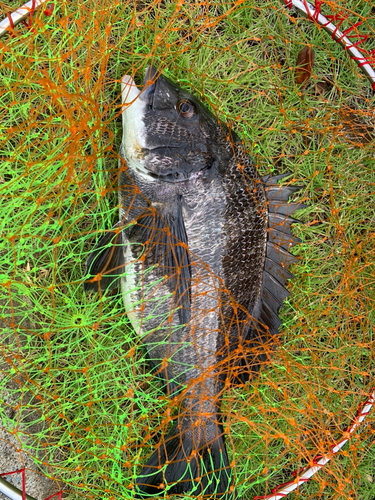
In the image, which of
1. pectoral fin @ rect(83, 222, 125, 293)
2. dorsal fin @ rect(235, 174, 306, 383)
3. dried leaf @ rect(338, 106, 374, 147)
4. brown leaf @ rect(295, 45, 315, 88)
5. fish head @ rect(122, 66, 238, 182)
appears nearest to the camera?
fish head @ rect(122, 66, 238, 182)

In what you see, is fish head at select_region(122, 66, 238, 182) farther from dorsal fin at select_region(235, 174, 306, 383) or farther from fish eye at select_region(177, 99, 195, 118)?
dorsal fin at select_region(235, 174, 306, 383)

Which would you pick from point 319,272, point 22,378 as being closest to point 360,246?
point 319,272

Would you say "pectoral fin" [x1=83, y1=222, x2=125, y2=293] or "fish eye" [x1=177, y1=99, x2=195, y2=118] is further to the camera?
"pectoral fin" [x1=83, y1=222, x2=125, y2=293]

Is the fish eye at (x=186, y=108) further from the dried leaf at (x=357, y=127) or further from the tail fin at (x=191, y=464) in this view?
the tail fin at (x=191, y=464)

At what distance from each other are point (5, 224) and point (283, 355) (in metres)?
1.91

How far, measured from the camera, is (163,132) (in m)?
2.06

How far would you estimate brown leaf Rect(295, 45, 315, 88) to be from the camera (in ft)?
8.50

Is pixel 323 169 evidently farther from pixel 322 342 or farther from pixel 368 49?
pixel 322 342

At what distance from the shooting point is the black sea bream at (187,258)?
208cm

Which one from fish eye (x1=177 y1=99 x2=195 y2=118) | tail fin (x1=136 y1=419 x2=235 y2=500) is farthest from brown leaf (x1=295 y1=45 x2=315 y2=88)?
tail fin (x1=136 y1=419 x2=235 y2=500)

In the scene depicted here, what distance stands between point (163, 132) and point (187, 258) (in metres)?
0.72

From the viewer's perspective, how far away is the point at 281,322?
2525mm

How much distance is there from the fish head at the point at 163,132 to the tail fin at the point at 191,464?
5.04 ft

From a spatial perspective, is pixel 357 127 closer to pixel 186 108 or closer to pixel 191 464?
pixel 186 108
